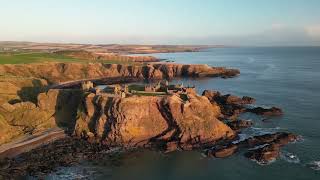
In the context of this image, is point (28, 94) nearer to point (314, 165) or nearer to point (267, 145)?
point (267, 145)

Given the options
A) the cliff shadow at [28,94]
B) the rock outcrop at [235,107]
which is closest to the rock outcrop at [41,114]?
the cliff shadow at [28,94]

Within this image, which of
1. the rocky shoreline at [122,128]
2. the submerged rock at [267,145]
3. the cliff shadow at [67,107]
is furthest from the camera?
the cliff shadow at [67,107]

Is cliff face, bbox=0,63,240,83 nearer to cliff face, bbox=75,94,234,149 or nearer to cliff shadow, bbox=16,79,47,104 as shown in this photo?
Answer: cliff shadow, bbox=16,79,47,104

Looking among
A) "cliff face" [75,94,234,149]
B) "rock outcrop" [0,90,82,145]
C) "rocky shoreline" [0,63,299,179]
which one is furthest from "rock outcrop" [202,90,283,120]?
"rock outcrop" [0,90,82,145]

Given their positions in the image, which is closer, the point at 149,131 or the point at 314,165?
the point at 314,165

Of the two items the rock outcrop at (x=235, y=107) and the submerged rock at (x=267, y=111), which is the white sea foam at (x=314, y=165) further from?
the submerged rock at (x=267, y=111)

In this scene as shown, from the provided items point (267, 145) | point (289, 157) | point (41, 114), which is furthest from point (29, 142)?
point (289, 157)
